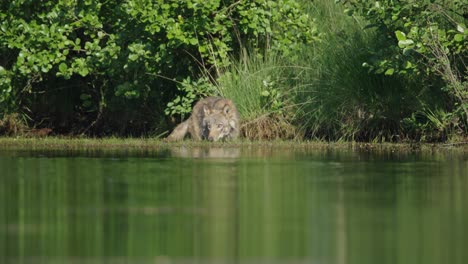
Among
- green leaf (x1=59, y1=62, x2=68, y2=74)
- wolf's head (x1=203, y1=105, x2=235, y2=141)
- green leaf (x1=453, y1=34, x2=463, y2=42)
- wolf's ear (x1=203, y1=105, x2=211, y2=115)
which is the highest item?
green leaf (x1=453, y1=34, x2=463, y2=42)

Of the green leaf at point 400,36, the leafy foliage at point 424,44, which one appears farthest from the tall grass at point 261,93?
the green leaf at point 400,36

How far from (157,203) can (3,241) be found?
2.28 meters

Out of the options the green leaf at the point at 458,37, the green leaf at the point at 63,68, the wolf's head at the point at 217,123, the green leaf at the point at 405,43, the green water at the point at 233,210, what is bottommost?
the green water at the point at 233,210

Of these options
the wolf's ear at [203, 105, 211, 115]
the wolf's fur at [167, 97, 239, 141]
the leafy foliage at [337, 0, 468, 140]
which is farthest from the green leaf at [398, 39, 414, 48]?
the wolf's ear at [203, 105, 211, 115]

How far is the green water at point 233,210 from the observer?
8516mm

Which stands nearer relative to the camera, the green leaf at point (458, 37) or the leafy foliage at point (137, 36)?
the green leaf at point (458, 37)

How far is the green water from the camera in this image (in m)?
8.52

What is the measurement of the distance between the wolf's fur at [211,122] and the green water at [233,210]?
3.17 m

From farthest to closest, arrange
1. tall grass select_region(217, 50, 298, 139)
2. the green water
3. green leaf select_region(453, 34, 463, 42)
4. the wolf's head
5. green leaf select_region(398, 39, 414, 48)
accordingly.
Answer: tall grass select_region(217, 50, 298, 139) < the wolf's head < green leaf select_region(453, 34, 463, 42) < green leaf select_region(398, 39, 414, 48) < the green water

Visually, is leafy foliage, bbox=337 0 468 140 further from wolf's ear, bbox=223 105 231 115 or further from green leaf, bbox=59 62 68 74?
green leaf, bbox=59 62 68 74

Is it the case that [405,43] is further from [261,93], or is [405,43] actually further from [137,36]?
[137,36]

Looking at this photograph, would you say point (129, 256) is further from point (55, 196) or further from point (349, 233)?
point (55, 196)

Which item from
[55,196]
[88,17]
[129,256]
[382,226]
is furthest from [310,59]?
[129,256]

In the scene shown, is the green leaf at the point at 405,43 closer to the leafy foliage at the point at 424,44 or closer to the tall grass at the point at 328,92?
the leafy foliage at the point at 424,44
